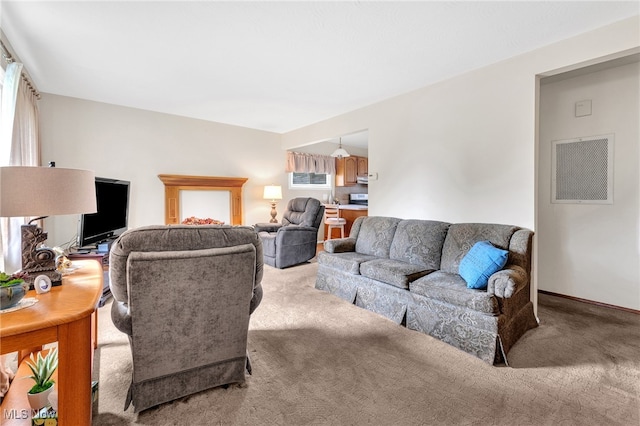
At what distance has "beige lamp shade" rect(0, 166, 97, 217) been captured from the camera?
1.27 metres

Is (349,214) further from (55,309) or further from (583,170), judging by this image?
(55,309)

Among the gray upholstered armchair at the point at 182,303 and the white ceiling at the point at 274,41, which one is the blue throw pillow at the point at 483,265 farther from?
the white ceiling at the point at 274,41

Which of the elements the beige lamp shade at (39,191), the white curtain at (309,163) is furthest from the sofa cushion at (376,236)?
the white curtain at (309,163)

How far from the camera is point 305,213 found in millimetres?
5211

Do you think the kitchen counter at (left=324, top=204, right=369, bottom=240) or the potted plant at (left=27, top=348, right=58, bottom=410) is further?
the kitchen counter at (left=324, top=204, right=369, bottom=240)

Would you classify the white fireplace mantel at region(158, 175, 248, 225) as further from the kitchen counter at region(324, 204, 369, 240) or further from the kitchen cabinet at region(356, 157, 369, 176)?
the kitchen cabinet at region(356, 157, 369, 176)

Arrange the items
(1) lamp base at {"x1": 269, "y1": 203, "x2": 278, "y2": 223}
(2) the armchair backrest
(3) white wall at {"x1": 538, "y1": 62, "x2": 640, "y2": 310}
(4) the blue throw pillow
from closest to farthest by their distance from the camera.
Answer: (4) the blue throw pillow → (3) white wall at {"x1": 538, "y1": 62, "x2": 640, "y2": 310} → (2) the armchair backrest → (1) lamp base at {"x1": 269, "y1": 203, "x2": 278, "y2": 223}

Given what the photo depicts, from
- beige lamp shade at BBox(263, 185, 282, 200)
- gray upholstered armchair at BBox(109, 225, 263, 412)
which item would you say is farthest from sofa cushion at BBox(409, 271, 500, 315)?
beige lamp shade at BBox(263, 185, 282, 200)

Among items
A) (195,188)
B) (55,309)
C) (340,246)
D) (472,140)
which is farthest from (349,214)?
(55,309)

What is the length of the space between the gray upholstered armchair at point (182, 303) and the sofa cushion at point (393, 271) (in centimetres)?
144

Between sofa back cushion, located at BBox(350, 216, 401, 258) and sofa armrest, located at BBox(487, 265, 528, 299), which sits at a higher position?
sofa back cushion, located at BBox(350, 216, 401, 258)

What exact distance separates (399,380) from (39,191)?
7.17 feet

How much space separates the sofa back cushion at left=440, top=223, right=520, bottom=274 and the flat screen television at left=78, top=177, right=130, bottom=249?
3.45 m

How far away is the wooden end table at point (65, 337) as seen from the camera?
1.04m
